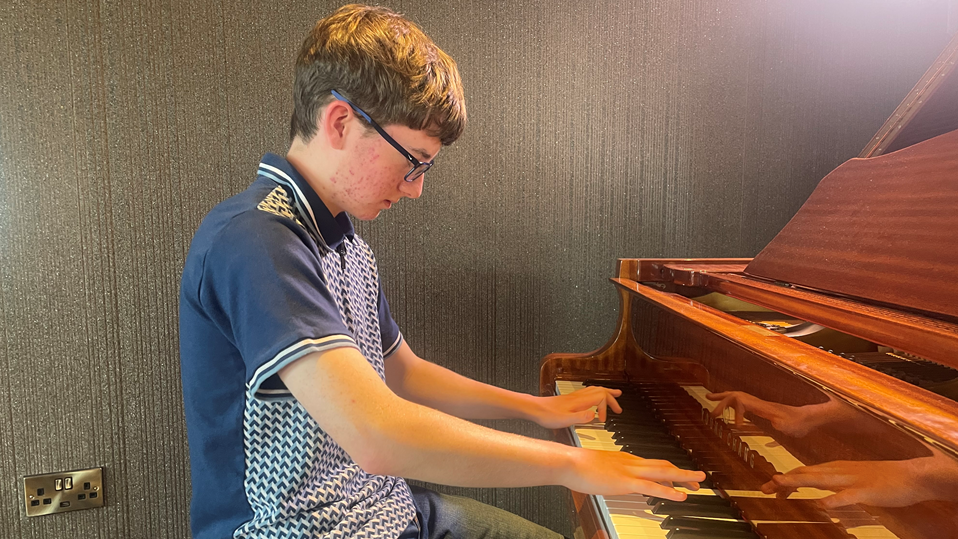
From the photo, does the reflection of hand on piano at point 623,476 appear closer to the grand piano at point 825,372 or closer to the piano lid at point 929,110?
the grand piano at point 825,372

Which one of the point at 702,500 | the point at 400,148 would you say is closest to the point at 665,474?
the point at 702,500

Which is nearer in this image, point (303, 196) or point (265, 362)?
point (265, 362)

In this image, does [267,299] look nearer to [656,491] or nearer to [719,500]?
[656,491]

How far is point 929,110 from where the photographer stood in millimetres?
1175

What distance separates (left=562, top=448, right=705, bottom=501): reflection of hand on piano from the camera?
785 mm

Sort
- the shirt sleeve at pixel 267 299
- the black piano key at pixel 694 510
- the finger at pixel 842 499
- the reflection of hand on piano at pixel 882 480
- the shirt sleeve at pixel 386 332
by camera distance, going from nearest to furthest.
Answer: the reflection of hand on piano at pixel 882 480, the finger at pixel 842 499, the shirt sleeve at pixel 267 299, the black piano key at pixel 694 510, the shirt sleeve at pixel 386 332

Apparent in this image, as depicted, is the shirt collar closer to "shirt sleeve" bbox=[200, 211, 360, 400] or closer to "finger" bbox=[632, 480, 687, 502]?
"shirt sleeve" bbox=[200, 211, 360, 400]

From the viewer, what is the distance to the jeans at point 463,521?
1.13 metres

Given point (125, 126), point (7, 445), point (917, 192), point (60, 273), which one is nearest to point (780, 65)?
point (917, 192)

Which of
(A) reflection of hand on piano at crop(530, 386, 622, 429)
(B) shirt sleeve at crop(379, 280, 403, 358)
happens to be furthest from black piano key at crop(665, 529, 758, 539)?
(B) shirt sleeve at crop(379, 280, 403, 358)

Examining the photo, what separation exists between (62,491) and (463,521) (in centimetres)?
124

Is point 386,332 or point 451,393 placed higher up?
point 386,332

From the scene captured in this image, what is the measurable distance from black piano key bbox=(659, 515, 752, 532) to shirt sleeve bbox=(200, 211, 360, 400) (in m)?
0.55

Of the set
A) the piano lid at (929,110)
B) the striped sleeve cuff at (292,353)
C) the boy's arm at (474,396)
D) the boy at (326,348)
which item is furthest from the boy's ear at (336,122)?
the piano lid at (929,110)
